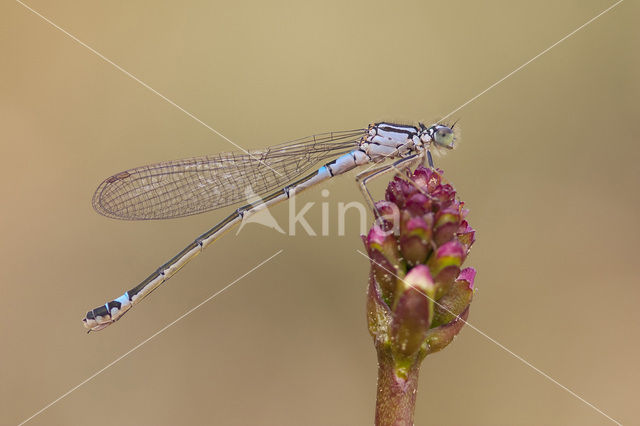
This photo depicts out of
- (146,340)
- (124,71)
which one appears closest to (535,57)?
(124,71)

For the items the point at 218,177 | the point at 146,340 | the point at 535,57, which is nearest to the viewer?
the point at 218,177

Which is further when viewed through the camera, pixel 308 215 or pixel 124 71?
pixel 124 71

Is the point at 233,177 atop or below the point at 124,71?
below

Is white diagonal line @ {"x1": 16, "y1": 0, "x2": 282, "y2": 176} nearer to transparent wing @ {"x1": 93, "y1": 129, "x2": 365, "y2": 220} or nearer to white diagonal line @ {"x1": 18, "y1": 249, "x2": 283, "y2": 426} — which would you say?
transparent wing @ {"x1": 93, "y1": 129, "x2": 365, "y2": 220}

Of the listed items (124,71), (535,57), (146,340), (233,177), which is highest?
(124,71)

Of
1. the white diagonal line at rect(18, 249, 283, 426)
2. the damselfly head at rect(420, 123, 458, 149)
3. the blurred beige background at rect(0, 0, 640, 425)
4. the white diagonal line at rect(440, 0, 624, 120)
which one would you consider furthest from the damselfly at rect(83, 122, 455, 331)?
the white diagonal line at rect(440, 0, 624, 120)

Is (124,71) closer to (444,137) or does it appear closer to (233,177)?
(233,177)
